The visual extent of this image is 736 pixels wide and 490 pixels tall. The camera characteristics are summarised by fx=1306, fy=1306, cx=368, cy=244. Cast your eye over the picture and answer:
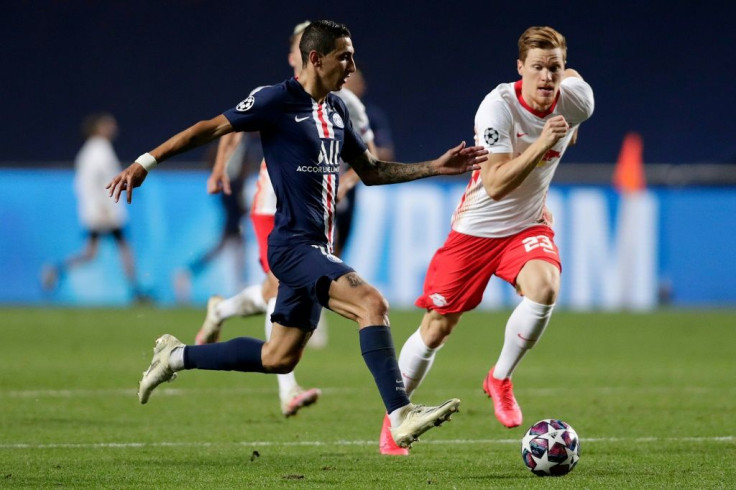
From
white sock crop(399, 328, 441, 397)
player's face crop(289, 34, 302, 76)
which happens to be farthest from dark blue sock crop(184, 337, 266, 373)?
player's face crop(289, 34, 302, 76)

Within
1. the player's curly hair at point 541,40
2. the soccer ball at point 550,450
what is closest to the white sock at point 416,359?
the soccer ball at point 550,450

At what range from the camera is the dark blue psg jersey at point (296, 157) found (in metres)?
6.04

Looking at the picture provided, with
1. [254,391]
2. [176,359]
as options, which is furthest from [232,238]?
[176,359]

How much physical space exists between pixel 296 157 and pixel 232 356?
41.5 inches

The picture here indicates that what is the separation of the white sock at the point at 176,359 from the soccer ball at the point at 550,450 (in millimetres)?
1844

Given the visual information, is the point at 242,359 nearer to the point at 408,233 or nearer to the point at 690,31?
the point at 408,233

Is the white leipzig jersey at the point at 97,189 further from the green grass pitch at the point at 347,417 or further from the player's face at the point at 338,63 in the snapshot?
the player's face at the point at 338,63

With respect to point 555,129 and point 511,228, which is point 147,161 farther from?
point 511,228

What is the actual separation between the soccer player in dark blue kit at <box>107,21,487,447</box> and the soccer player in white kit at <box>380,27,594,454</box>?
514 mm

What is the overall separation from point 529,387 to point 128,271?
8798 millimetres

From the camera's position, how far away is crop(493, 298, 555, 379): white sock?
667 cm

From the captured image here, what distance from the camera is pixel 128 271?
17.2m

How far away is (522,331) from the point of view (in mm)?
6727

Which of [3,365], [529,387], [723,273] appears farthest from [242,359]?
[723,273]
